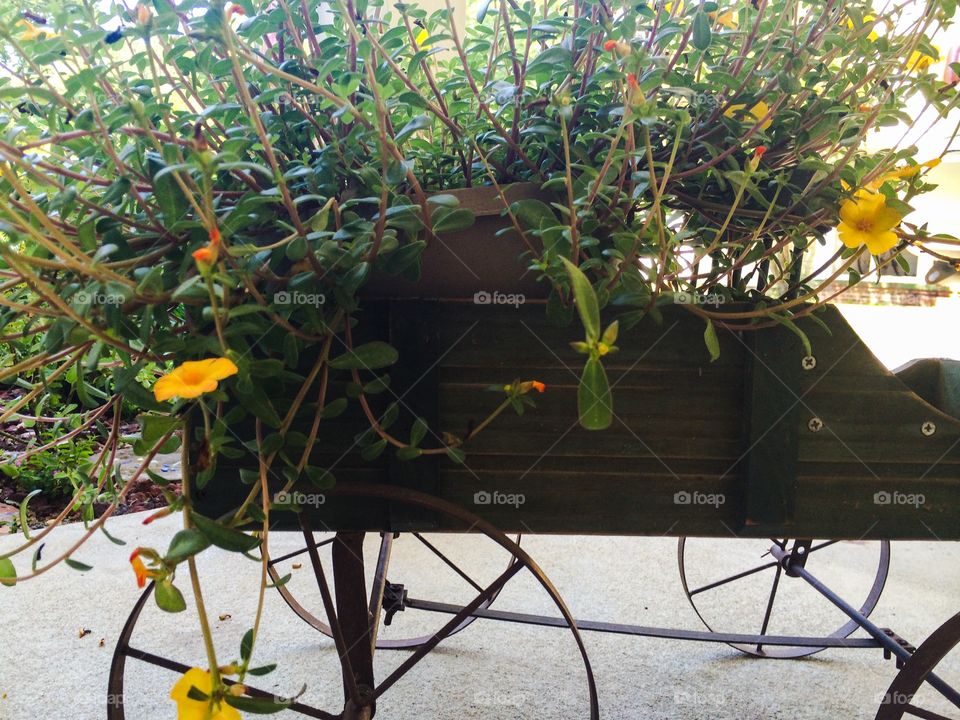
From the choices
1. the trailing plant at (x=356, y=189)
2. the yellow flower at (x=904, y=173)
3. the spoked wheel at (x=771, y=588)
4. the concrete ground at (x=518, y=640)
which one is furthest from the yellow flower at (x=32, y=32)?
the spoked wheel at (x=771, y=588)

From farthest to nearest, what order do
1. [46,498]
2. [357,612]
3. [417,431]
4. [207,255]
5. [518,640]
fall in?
[46,498] → [518,640] → [357,612] → [417,431] → [207,255]

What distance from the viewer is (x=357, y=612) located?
776 millimetres

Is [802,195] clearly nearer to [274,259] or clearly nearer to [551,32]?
[551,32]

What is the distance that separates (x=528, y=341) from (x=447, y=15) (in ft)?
0.92

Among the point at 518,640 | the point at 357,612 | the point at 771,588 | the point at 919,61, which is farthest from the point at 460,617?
the point at 771,588

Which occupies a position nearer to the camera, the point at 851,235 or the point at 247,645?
the point at 247,645

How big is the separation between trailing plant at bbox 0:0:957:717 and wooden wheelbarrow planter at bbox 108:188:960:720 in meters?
0.03

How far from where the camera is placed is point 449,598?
148cm

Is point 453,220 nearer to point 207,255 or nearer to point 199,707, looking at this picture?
point 207,255

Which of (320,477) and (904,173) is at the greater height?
(904,173)

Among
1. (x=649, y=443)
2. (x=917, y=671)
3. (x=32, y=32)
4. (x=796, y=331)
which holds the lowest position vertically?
(x=917, y=671)

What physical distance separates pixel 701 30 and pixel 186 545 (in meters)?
0.50

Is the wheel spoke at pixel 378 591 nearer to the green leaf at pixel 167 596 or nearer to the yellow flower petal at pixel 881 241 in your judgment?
the green leaf at pixel 167 596

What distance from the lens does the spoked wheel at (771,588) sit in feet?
4.30
